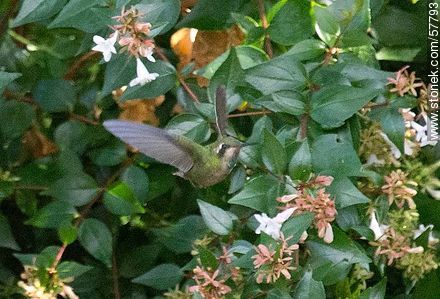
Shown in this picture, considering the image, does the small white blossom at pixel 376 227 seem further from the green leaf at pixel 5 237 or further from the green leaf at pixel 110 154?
the green leaf at pixel 5 237

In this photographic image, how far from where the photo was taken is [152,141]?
0.87 metres

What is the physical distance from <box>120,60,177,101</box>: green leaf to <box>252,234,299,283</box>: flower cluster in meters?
0.32

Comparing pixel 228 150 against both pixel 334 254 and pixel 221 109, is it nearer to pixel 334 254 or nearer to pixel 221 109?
pixel 221 109

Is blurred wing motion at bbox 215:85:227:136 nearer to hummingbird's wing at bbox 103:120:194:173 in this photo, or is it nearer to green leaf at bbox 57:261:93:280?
hummingbird's wing at bbox 103:120:194:173

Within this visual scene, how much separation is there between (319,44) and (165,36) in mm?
442

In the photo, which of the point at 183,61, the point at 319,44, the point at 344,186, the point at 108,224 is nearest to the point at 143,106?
the point at 183,61

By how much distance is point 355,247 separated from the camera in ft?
3.26

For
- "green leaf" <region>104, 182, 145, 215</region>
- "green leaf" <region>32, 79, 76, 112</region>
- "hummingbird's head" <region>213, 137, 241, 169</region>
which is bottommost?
"green leaf" <region>104, 182, 145, 215</region>

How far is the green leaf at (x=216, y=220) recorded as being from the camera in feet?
3.48

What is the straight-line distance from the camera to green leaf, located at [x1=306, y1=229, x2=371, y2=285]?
979mm

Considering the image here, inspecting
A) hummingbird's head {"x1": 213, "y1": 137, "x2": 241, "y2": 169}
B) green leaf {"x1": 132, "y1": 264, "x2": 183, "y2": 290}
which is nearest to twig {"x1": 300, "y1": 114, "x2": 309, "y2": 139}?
hummingbird's head {"x1": 213, "y1": 137, "x2": 241, "y2": 169}

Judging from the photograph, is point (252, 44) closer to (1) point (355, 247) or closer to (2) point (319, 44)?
(2) point (319, 44)

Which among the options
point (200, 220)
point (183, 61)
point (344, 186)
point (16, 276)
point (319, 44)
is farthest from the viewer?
point (16, 276)

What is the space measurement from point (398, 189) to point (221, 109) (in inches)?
10.6
